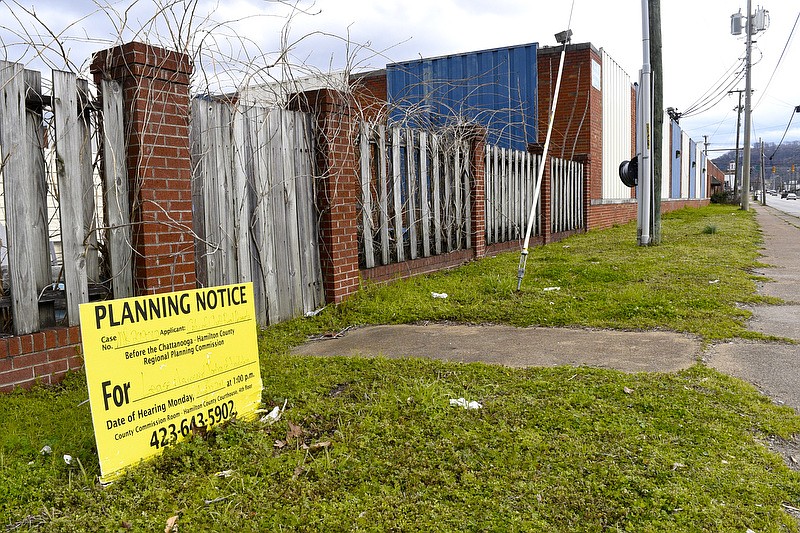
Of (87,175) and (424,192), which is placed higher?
(87,175)

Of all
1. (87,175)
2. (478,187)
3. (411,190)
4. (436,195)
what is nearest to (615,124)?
(478,187)

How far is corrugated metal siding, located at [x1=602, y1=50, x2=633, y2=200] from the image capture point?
20.2 m

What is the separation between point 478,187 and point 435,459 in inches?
294

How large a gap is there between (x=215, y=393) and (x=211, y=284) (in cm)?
194

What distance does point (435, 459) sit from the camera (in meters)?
3.02

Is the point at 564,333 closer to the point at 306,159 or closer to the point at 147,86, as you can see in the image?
the point at 306,159

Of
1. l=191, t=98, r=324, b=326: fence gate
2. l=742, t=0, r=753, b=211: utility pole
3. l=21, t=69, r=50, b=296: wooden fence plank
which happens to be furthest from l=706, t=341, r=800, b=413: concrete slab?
l=742, t=0, r=753, b=211: utility pole

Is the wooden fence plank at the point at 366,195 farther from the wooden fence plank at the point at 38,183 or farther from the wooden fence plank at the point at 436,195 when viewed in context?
the wooden fence plank at the point at 38,183

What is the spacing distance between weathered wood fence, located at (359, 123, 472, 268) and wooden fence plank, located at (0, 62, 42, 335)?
3757 mm

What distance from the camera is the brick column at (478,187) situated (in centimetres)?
1002

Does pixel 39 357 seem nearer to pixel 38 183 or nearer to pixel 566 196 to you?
pixel 38 183

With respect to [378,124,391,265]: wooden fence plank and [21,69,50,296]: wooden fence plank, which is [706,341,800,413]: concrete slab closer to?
[378,124,391,265]: wooden fence plank

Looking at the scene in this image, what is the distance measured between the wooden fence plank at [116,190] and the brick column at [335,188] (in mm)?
2209

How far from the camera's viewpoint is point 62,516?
2.57 meters
